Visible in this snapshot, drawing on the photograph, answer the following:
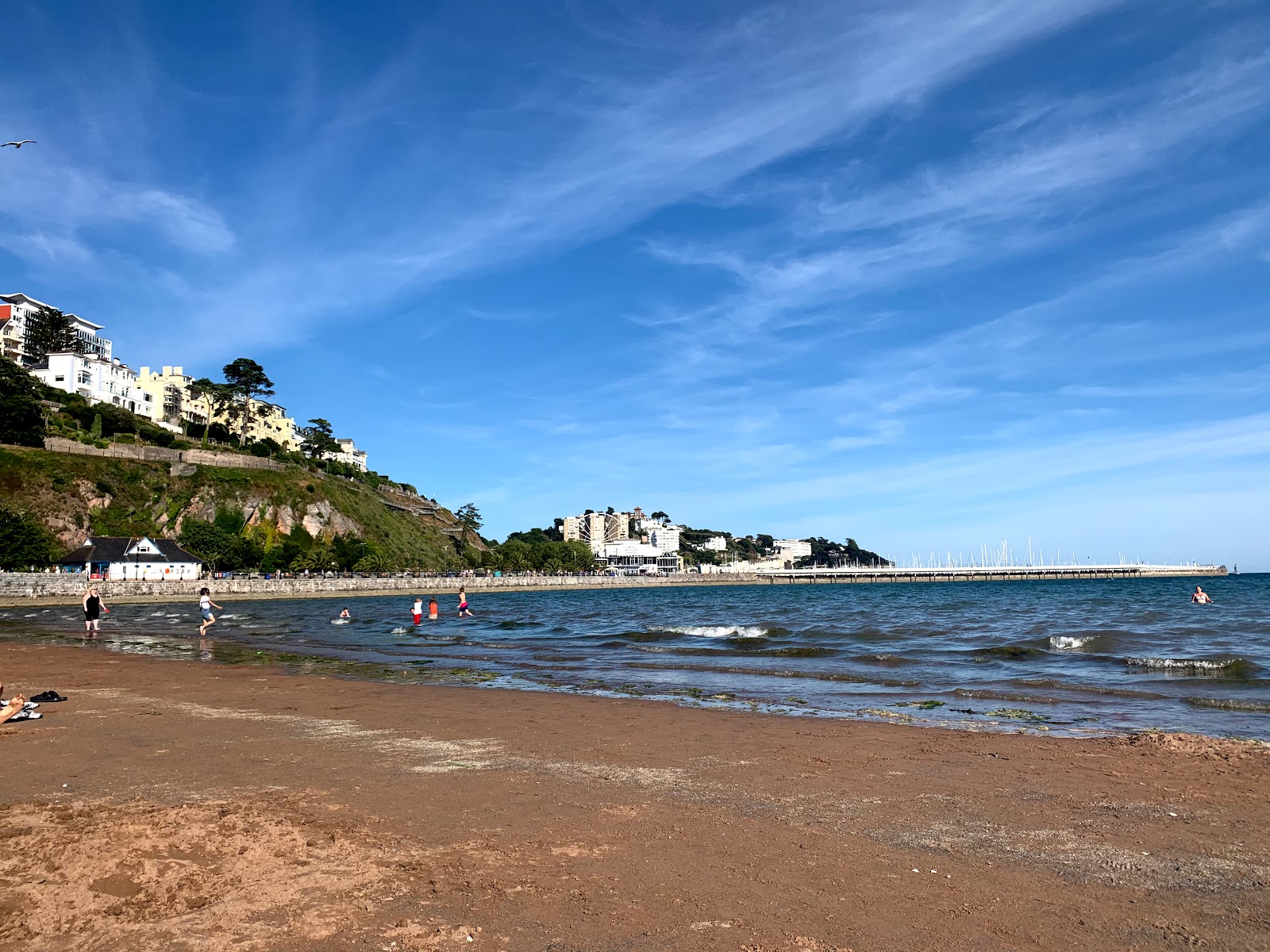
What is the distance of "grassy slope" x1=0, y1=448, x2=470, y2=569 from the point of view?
83.5 meters

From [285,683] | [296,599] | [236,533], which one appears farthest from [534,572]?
[285,683]

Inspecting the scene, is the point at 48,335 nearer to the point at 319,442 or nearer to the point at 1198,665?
the point at 319,442

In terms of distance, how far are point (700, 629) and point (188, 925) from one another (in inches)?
1385

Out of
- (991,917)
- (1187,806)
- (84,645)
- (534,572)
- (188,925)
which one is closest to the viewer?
(188,925)

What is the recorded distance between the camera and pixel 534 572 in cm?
15300

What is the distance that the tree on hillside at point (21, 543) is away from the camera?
6825cm

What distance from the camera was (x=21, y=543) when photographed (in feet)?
227

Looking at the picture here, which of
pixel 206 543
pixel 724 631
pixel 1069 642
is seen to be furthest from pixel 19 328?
pixel 1069 642

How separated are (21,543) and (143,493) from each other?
2579 centimetres

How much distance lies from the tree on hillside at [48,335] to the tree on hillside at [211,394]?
645 inches

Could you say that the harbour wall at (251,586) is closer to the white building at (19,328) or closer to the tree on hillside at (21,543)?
the tree on hillside at (21,543)

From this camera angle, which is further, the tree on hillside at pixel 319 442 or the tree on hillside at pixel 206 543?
the tree on hillside at pixel 319 442

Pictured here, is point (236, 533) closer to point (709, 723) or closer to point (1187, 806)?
point (709, 723)

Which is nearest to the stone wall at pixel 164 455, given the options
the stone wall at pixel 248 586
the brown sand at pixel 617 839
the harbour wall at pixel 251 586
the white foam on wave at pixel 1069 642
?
the harbour wall at pixel 251 586
